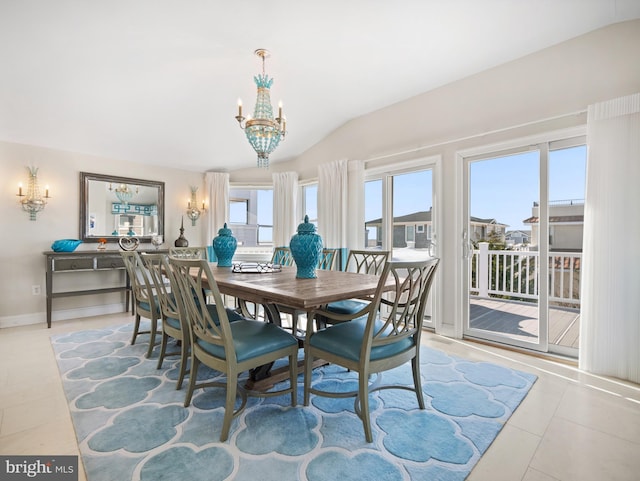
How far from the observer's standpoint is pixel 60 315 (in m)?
4.02

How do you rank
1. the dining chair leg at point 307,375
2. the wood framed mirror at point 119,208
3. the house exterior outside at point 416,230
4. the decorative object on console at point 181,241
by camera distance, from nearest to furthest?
1. the dining chair leg at point 307,375
2. the house exterior outside at point 416,230
3. the wood framed mirror at point 119,208
4. the decorative object on console at point 181,241

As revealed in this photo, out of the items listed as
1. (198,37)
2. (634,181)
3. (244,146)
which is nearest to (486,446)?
(634,181)

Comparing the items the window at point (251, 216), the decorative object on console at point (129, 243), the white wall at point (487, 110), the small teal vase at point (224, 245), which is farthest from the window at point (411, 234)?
the decorative object on console at point (129, 243)

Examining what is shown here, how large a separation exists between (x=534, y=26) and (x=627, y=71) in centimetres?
76

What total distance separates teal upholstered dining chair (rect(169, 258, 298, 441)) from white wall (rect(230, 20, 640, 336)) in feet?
7.41

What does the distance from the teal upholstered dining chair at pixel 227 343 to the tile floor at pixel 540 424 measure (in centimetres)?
67

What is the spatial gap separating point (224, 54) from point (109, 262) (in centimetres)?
298

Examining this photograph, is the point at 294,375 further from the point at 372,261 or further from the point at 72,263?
the point at 72,263

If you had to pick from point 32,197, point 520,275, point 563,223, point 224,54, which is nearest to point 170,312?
point 224,54

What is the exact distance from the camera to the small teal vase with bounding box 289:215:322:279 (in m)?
2.28

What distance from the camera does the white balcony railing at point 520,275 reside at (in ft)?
12.0

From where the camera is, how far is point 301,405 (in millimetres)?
1968

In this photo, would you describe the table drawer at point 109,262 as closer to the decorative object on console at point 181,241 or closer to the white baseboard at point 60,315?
the white baseboard at point 60,315

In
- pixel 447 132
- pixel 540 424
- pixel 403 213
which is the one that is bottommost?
pixel 540 424
